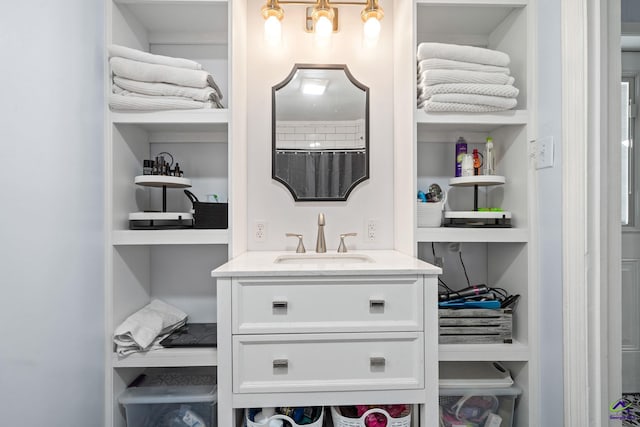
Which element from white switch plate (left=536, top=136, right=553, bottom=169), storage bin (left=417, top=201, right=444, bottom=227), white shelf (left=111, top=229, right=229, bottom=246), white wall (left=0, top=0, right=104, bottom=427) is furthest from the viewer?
storage bin (left=417, top=201, right=444, bottom=227)

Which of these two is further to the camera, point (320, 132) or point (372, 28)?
point (320, 132)

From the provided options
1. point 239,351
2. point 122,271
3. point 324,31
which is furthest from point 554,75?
point 122,271

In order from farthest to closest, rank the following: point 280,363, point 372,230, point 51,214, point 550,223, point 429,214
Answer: point 372,230 → point 429,214 → point 550,223 → point 280,363 → point 51,214

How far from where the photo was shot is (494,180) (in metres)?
1.45

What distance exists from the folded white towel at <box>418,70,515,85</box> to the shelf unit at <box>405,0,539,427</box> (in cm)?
11

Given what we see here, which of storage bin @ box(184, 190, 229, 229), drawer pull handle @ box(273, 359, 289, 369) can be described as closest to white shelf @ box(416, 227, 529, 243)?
drawer pull handle @ box(273, 359, 289, 369)

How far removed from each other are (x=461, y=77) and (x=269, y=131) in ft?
3.08

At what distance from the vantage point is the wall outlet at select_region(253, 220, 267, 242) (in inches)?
67.7

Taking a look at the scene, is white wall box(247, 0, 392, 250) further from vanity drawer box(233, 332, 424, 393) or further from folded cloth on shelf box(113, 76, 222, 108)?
vanity drawer box(233, 332, 424, 393)

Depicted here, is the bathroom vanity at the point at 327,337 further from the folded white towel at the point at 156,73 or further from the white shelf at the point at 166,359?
the folded white towel at the point at 156,73

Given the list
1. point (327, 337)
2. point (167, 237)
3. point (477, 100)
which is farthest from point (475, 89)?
point (167, 237)

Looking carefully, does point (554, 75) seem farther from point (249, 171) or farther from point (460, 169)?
point (249, 171)

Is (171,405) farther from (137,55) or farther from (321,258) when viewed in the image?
(137,55)

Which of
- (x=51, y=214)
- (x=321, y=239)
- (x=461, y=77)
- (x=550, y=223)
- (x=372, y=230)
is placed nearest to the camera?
(x=51, y=214)
